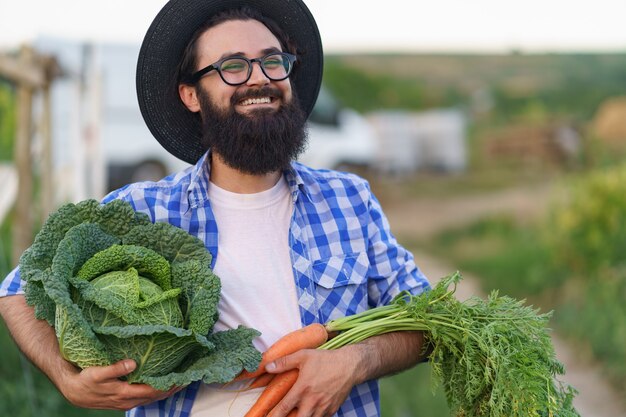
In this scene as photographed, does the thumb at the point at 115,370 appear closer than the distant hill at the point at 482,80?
Yes

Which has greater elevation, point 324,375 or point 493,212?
point 324,375

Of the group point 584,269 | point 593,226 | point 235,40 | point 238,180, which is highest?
point 235,40

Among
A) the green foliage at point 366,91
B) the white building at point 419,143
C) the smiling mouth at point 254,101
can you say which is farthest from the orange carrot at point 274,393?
the green foliage at point 366,91

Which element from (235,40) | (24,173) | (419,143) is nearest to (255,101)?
(235,40)

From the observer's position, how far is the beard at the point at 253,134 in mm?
2824

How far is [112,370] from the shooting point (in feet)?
7.23

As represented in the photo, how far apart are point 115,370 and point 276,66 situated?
1.24 metres

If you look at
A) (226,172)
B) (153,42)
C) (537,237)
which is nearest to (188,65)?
(153,42)

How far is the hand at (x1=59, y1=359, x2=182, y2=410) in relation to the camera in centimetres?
221

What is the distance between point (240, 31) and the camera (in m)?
2.90

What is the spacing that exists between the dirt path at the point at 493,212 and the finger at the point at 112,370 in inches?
194

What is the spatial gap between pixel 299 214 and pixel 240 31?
0.71m

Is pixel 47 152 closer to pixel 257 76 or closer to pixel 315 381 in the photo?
pixel 257 76

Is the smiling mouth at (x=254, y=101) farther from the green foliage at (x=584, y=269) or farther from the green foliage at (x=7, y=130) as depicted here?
the green foliage at (x=7, y=130)
